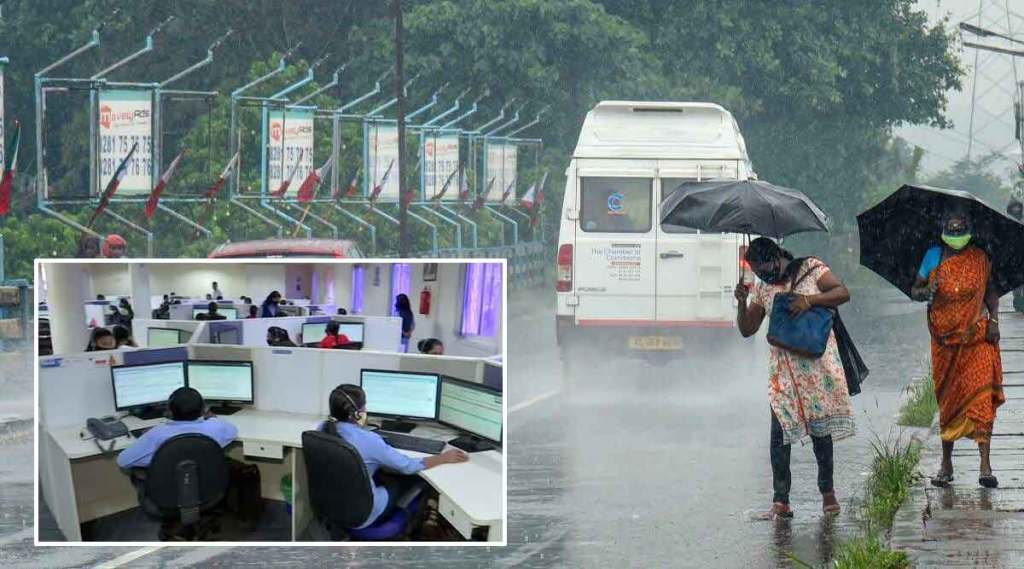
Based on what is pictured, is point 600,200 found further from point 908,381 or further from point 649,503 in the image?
point 649,503

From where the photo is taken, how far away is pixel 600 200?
1966cm

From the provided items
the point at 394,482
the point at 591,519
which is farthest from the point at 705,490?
the point at 394,482

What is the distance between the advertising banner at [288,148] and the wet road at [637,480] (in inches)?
616

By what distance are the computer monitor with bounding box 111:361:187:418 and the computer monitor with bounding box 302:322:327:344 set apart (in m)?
1.13

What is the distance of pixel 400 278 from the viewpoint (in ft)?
18.5

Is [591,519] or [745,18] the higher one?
[745,18]

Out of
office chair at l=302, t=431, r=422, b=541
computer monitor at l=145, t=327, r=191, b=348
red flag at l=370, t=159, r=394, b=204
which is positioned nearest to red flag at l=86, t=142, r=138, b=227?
red flag at l=370, t=159, r=394, b=204

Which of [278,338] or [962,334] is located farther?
[962,334]

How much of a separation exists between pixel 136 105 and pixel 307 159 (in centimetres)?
732

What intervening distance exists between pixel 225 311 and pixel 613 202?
13.8 meters

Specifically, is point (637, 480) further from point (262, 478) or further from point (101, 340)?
point (101, 340)

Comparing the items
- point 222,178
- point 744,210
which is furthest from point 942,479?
point 222,178

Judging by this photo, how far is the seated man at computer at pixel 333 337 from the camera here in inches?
275

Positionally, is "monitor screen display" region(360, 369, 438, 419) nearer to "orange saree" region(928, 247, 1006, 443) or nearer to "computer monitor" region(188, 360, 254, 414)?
"computer monitor" region(188, 360, 254, 414)
